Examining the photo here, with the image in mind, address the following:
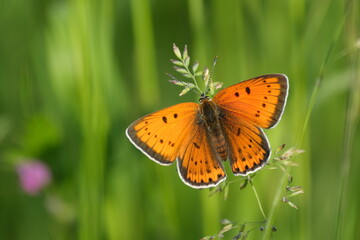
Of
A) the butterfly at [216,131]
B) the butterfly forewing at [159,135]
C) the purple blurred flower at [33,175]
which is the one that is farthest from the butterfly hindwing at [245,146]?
the purple blurred flower at [33,175]

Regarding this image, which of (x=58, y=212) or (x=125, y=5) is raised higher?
(x=125, y=5)

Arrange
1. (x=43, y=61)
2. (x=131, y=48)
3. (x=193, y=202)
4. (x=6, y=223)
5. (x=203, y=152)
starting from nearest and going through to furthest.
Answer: (x=203, y=152), (x=6, y=223), (x=193, y=202), (x=43, y=61), (x=131, y=48)

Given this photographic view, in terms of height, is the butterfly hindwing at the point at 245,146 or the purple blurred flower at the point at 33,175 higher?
the butterfly hindwing at the point at 245,146

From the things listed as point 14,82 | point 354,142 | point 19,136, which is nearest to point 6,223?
point 19,136

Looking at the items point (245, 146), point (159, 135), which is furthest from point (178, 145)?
point (245, 146)

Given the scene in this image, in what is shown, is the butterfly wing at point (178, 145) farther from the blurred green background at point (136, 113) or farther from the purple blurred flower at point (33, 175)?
the purple blurred flower at point (33, 175)

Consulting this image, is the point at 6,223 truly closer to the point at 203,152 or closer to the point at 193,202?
the point at 193,202
